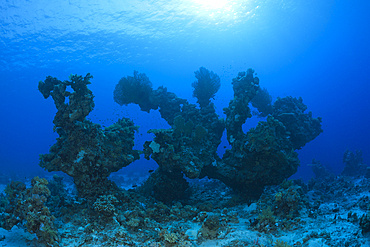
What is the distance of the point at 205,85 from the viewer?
14180 mm

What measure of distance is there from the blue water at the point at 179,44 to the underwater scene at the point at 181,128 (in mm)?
271

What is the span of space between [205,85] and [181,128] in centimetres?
490

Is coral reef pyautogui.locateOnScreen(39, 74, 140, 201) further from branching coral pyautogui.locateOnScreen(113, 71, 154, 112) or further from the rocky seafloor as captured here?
branching coral pyautogui.locateOnScreen(113, 71, 154, 112)

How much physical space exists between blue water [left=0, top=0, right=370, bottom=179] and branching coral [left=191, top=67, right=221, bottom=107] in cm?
547

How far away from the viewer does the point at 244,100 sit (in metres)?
11.7

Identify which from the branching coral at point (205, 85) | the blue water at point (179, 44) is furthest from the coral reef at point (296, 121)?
the branching coral at point (205, 85)

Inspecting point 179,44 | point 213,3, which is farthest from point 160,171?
point 179,44

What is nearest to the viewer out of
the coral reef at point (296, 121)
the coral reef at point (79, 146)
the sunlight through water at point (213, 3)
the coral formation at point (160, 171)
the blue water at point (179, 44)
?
the coral formation at point (160, 171)

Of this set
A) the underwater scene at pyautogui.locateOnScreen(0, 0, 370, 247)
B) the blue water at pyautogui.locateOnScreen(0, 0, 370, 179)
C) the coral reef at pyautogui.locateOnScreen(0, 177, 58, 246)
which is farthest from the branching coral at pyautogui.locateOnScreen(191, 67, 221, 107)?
the coral reef at pyautogui.locateOnScreen(0, 177, 58, 246)

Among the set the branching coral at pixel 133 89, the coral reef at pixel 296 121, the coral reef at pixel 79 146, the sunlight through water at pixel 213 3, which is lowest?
the coral reef at pixel 79 146

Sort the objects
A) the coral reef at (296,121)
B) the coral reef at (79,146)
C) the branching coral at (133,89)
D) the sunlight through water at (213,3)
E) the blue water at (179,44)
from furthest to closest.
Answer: the sunlight through water at (213,3), the blue water at (179,44), the coral reef at (296,121), the branching coral at (133,89), the coral reef at (79,146)

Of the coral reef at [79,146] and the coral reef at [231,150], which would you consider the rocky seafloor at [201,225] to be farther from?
the coral reef at [231,150]

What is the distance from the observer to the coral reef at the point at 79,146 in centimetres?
831

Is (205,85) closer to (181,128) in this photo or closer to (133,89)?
(181,128)
